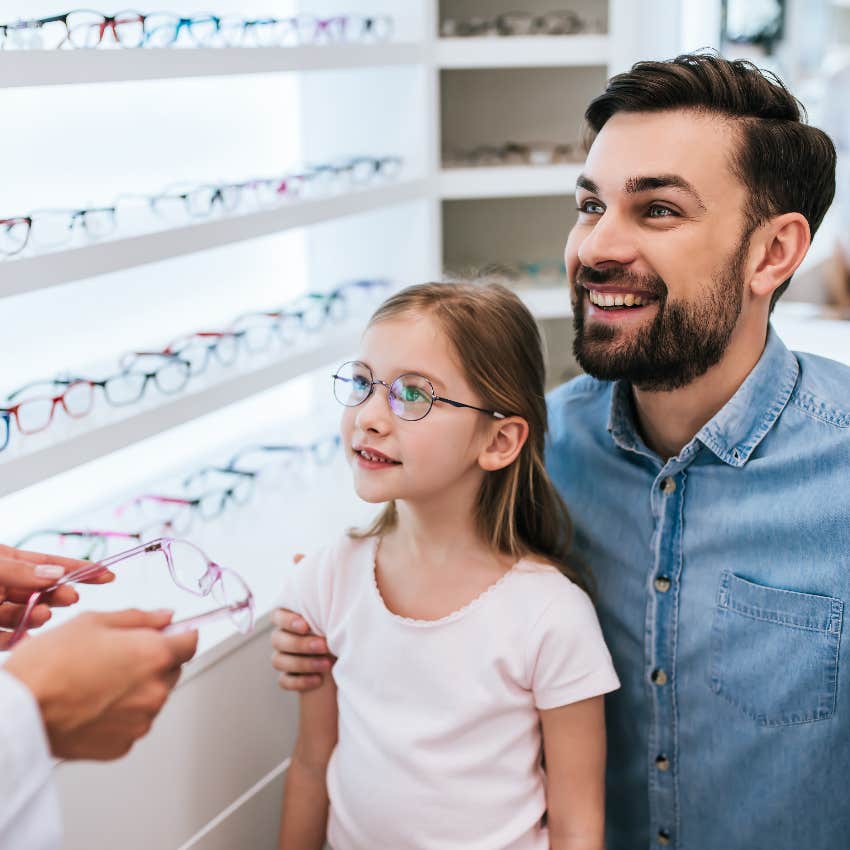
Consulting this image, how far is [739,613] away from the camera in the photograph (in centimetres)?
140

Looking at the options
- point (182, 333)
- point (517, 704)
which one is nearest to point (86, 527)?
point (182, 333)

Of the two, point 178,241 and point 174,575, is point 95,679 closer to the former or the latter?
point 174,575

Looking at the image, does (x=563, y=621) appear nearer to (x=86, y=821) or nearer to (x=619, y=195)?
(x=619, y=195)

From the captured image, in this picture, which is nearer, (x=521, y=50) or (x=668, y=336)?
(x=668, y=336)

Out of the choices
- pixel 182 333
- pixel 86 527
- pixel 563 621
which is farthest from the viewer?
pixel 182 333

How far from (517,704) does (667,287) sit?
58cm

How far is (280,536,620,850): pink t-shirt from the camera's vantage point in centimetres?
135

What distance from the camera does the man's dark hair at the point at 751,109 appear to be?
1383 millimetres

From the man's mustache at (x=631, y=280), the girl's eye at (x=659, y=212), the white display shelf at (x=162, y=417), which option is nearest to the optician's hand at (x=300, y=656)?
the white display shelf at (x=162, y=417)

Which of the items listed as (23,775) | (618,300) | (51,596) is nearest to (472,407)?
(618,300)

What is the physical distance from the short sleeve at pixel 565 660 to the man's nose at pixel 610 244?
458mm

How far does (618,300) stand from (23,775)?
0.92 meters

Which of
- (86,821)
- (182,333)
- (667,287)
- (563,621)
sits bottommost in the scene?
(86,821)

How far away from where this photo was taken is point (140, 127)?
204cm
